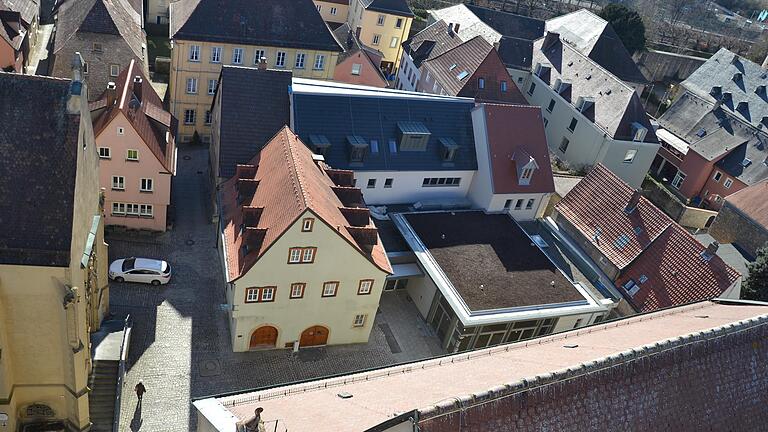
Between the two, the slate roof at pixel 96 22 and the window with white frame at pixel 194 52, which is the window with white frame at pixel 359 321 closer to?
the window with white frame at pixel 194 52

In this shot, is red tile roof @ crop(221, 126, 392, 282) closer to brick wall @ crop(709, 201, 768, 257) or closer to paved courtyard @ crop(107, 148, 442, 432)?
paved courtyard @ crop(107, 148, 442, 432)

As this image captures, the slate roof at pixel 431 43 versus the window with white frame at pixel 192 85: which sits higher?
the slate roof at pixel 431 43

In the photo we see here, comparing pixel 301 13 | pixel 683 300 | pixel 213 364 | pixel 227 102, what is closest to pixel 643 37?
pixel 301 13

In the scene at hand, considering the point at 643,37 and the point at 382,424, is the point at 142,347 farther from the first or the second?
the point at 643,37

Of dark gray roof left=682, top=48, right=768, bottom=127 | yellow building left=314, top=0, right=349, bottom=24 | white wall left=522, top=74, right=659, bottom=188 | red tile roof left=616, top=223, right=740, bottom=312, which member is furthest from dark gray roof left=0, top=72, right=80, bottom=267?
dark gray roof left=682, top=48, right=768, bottom=127

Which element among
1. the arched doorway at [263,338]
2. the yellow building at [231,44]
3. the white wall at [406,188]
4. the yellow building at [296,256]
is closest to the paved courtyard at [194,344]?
the arched doorway at [263,338]

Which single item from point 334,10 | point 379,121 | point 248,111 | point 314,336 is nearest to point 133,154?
point 248,111

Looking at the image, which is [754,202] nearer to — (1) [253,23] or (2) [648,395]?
(2) [648,395]
